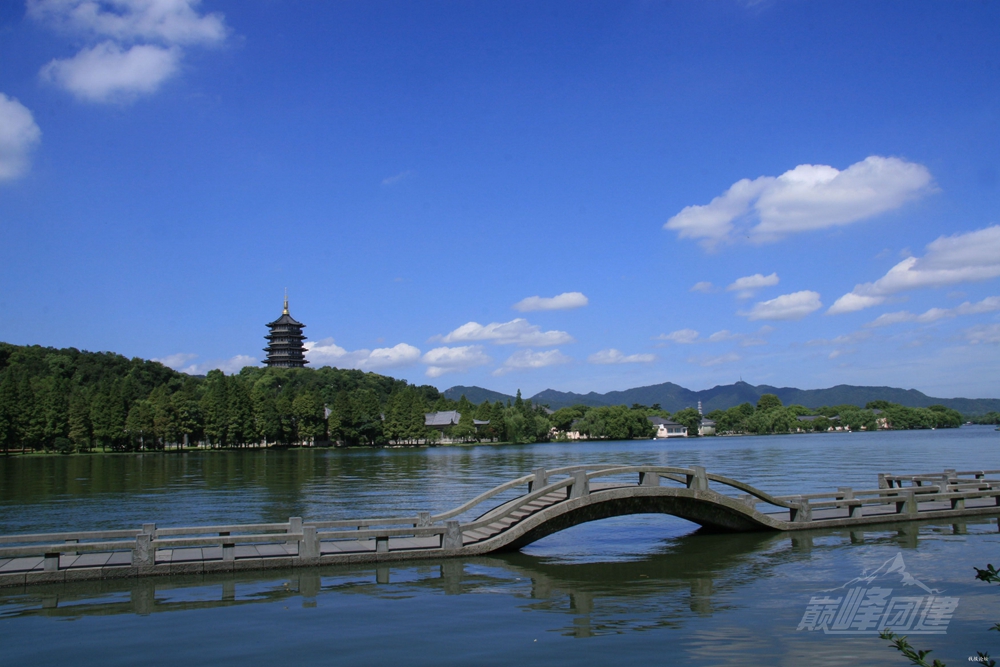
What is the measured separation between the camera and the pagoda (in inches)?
6767

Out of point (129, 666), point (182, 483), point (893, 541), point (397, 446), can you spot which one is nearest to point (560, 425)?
point (397, 446)

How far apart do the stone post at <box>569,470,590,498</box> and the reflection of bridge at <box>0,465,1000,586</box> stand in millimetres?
26

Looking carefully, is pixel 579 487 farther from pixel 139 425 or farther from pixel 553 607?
pixel 139 425

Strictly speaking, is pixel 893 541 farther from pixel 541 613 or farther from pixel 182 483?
pixel 182 483

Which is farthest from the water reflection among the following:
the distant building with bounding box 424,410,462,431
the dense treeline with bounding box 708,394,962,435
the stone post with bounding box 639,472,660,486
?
the dense treeline with bounding box 708,394,962,435

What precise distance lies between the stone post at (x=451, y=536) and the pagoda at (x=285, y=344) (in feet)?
538

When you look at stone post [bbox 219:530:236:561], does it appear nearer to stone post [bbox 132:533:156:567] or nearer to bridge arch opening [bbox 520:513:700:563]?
stone post [bbox 132:533:156:567]

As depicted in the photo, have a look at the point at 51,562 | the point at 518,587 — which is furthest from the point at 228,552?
the point at 518,587

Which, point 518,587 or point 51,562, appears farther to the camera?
point 518,587

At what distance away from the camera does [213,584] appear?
13430 mm

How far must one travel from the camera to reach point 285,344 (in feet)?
566

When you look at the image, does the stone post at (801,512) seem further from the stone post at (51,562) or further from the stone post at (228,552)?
the stone post at (51,562)

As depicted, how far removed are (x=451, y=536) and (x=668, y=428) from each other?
171 metres

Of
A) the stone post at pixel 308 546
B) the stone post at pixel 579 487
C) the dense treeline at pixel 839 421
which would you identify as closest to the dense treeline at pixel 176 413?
the dense treeline at pixel 839 421
